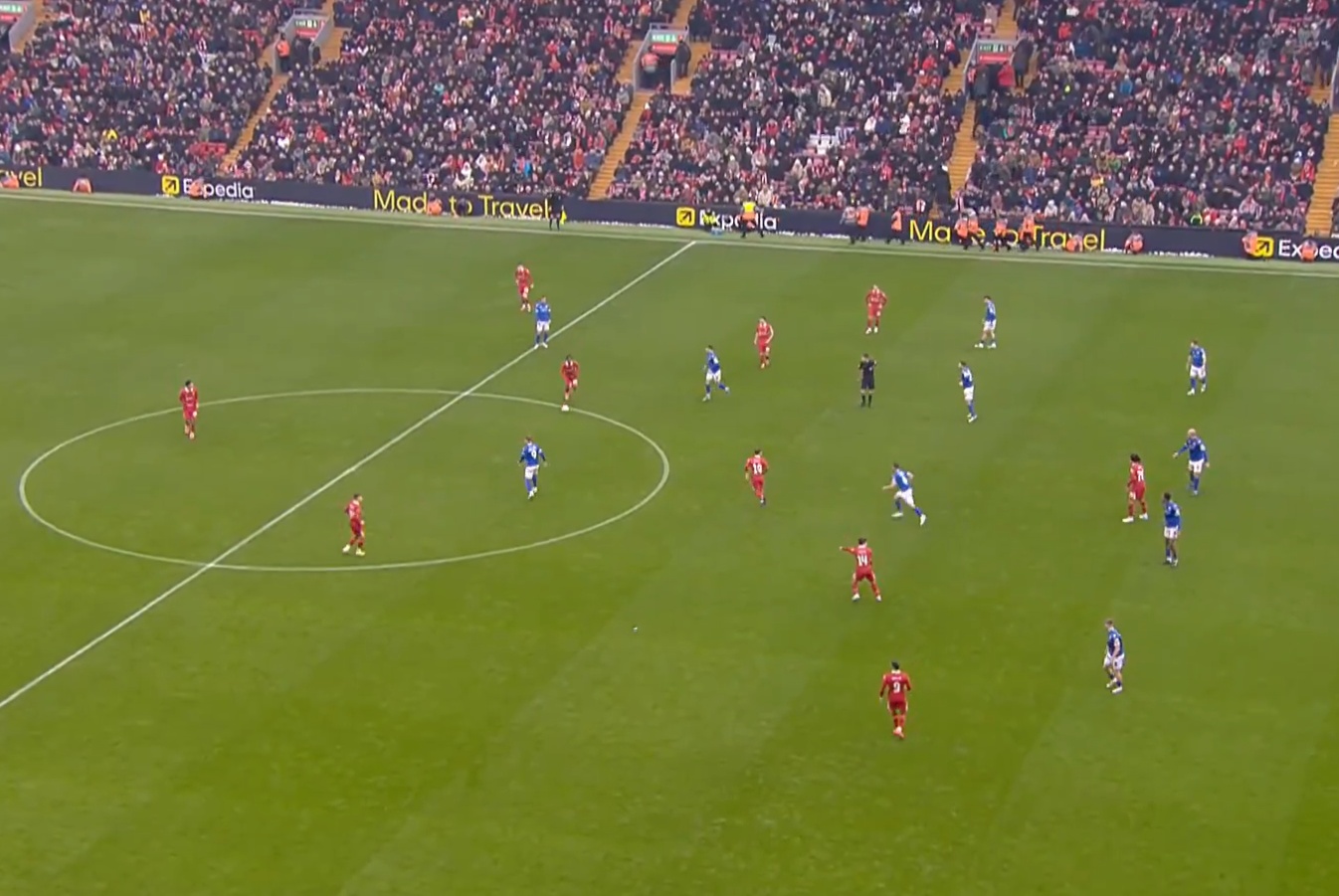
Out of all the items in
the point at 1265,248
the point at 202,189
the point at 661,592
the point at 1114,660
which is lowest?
the point at 202,189

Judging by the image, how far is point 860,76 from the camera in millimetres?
86688

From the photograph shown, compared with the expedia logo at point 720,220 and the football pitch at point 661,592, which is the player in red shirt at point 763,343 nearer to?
the football pitch at point 661,592

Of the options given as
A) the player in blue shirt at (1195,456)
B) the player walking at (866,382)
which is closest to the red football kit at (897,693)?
the player in blue shirt at (1195,456)

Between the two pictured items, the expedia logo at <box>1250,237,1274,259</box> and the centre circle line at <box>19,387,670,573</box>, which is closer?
the centre circle line at <box>19,387,670,573</box>

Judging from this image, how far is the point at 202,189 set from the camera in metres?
87.2

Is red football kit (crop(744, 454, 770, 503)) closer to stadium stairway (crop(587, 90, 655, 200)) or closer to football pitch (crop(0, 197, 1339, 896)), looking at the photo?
football pitch (crop(0, 197, 1339, 896))

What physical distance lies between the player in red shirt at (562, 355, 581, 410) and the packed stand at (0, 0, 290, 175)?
1424 inches

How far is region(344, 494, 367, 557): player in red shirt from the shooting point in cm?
4678

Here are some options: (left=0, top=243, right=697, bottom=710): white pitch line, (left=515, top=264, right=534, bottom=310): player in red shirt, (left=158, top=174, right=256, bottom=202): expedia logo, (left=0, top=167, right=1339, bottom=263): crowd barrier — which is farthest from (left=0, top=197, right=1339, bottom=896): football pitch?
(left=158, top=174, right=256, bottom=202): expedia logo

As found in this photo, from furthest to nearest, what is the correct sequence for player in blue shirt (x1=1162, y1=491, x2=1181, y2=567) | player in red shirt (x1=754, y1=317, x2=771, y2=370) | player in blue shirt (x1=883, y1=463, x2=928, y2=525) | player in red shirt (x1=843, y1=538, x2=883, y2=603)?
player in red shirt (x1=754, y1=317, x2=771, y2=370) < player in blue shirt (x1=883, y1=463, x2=928, y2=525) < player in blue shirt (x1=1162, y1=491, x2=1181, y2=567) < player in red shirt (x1=843, y1=538, x2=883, y2=603)

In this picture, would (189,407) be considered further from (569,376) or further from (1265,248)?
(1265,248)

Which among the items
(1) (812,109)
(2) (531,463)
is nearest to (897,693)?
(2) (531,463)

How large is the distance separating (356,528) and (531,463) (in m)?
→ 5.07

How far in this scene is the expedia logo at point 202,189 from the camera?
285 ft
